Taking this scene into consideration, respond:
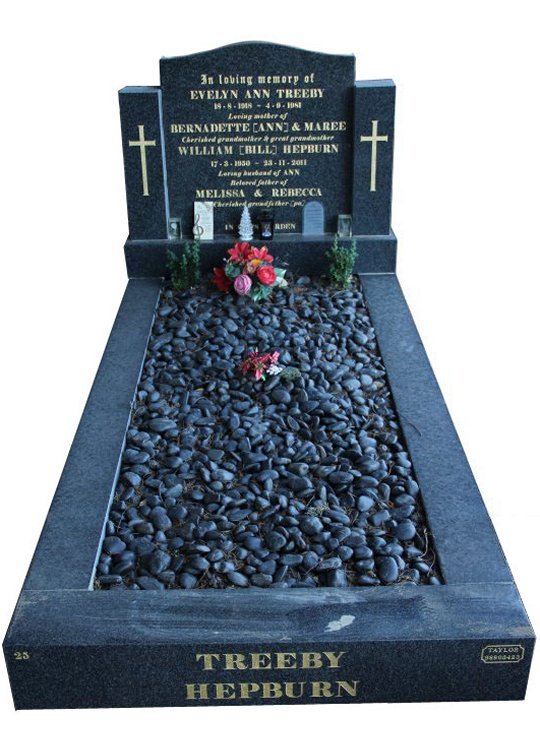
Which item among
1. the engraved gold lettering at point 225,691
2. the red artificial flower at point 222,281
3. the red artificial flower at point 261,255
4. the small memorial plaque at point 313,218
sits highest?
the small memorial plaque at point 313,218

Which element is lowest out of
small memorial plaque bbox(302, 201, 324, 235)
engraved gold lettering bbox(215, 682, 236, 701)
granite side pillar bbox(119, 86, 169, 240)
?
engraved gold lettering bbox(215, 682, 236, 701)

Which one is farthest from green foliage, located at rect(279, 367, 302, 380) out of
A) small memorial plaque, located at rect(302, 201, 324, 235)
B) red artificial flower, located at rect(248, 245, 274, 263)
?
small memorial plaque, located at rect(302, 201, 324, 235)

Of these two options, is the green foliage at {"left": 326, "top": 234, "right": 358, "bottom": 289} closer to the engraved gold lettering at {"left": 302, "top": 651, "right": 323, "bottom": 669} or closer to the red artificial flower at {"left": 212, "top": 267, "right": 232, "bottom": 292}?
the red artificial flower at {"left": 212, "top": 267, "right": 232, "bottom": 292}

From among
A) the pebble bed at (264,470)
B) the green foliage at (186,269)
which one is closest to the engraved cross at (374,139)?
the pebble bed at (264,470)

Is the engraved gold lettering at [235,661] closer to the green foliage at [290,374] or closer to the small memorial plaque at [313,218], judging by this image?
the green foliage at [290,374]

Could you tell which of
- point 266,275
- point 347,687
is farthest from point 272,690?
point 266,275

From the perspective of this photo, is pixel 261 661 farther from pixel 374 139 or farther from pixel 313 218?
pixel 374 139

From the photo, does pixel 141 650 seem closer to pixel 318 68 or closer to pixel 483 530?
pixel 483 530

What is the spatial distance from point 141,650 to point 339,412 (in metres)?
1.90

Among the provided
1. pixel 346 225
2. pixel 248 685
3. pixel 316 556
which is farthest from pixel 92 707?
pixel 346 225

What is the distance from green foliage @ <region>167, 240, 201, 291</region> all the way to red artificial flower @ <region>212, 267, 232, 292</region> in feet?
0.61

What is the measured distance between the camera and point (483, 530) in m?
4.31

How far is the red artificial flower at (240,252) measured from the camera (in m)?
6.64

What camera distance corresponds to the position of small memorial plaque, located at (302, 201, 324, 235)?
7004mm
